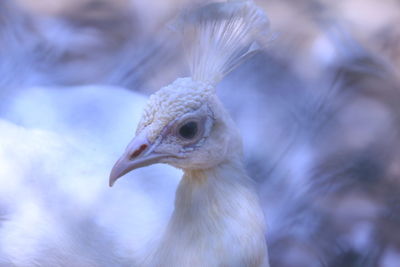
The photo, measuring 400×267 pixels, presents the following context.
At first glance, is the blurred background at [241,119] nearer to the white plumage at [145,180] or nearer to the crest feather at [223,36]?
the white plumage at [145,180]

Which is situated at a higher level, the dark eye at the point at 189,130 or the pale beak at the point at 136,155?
the dark eye at the point at 189,130

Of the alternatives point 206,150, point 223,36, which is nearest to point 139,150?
point 206,150

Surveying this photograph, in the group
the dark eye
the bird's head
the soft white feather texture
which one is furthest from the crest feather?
the soft white feather texture

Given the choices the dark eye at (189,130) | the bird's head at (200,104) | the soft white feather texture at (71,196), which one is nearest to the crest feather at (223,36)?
the bird's head at (200,104)

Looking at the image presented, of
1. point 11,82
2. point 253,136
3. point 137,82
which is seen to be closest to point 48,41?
point 11,82

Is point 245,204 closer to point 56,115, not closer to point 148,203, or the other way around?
point 148,203

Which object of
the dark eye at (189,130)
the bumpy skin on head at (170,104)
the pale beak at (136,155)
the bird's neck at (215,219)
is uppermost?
the bumpy skin on head at (170,104)
